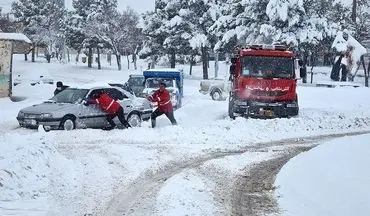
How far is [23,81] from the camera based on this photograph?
3612 centimetres

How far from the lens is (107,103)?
52.1ft

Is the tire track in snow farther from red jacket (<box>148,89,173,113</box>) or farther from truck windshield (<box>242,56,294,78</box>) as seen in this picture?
truck windshield (<box>242,56,294,78</box>)

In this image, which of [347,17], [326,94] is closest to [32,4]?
[347,17]

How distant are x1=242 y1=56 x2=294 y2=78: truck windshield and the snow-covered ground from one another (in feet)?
5.93

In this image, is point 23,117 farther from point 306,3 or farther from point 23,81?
point 306,3

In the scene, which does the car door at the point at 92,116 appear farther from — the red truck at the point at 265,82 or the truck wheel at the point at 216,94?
the truck wheel at the point at 216,94

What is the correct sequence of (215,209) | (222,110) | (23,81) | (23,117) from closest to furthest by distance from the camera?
(215,209), (23,117), (222,110), (23,81)

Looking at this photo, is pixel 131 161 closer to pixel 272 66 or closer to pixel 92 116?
pixel 92 116

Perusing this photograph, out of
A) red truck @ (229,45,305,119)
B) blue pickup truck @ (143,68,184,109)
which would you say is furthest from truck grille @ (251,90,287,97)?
blue pickup truck @ (143,68,184,109)

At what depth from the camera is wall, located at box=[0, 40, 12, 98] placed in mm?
25297

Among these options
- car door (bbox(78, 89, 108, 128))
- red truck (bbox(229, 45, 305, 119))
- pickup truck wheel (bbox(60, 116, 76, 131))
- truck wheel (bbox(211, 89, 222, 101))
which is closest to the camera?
pickup truck wheel (bbox(60, 116, 76, 131))

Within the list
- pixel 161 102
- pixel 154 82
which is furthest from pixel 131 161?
pixel 154 82

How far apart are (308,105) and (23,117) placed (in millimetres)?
15866

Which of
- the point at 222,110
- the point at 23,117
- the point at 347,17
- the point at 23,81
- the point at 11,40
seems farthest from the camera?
the point at 347,17
